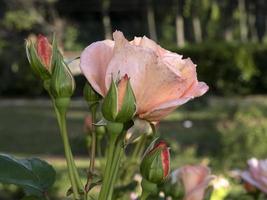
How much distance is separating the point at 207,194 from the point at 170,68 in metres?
0.33

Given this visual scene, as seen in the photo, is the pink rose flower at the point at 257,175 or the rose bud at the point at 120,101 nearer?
the rose bud at the point at 120,101

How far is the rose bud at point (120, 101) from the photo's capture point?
689 mm

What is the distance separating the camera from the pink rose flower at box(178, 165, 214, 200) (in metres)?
0.92

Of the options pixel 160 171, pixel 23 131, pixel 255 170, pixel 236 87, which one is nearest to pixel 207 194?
pixel 255 170

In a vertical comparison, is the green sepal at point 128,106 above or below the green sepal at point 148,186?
above

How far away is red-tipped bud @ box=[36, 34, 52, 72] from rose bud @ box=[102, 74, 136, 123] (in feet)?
0.32

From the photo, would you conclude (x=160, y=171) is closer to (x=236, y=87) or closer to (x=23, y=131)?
(x=23, y=131)

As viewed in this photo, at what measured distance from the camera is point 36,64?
0.77 m

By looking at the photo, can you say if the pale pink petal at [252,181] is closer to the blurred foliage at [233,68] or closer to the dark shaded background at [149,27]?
the blurred foliage at [233,68]

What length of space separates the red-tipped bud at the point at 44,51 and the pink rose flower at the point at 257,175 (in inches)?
15.0

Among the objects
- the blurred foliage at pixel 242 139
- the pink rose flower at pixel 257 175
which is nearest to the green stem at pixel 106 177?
the pink rose flower at pixel 257 175

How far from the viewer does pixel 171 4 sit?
18.8m

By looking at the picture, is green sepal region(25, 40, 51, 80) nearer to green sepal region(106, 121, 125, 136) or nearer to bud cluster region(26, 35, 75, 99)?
bud cluster region(26, 35, 75, 99)

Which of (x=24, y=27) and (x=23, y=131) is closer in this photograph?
(x=23, y=131)
